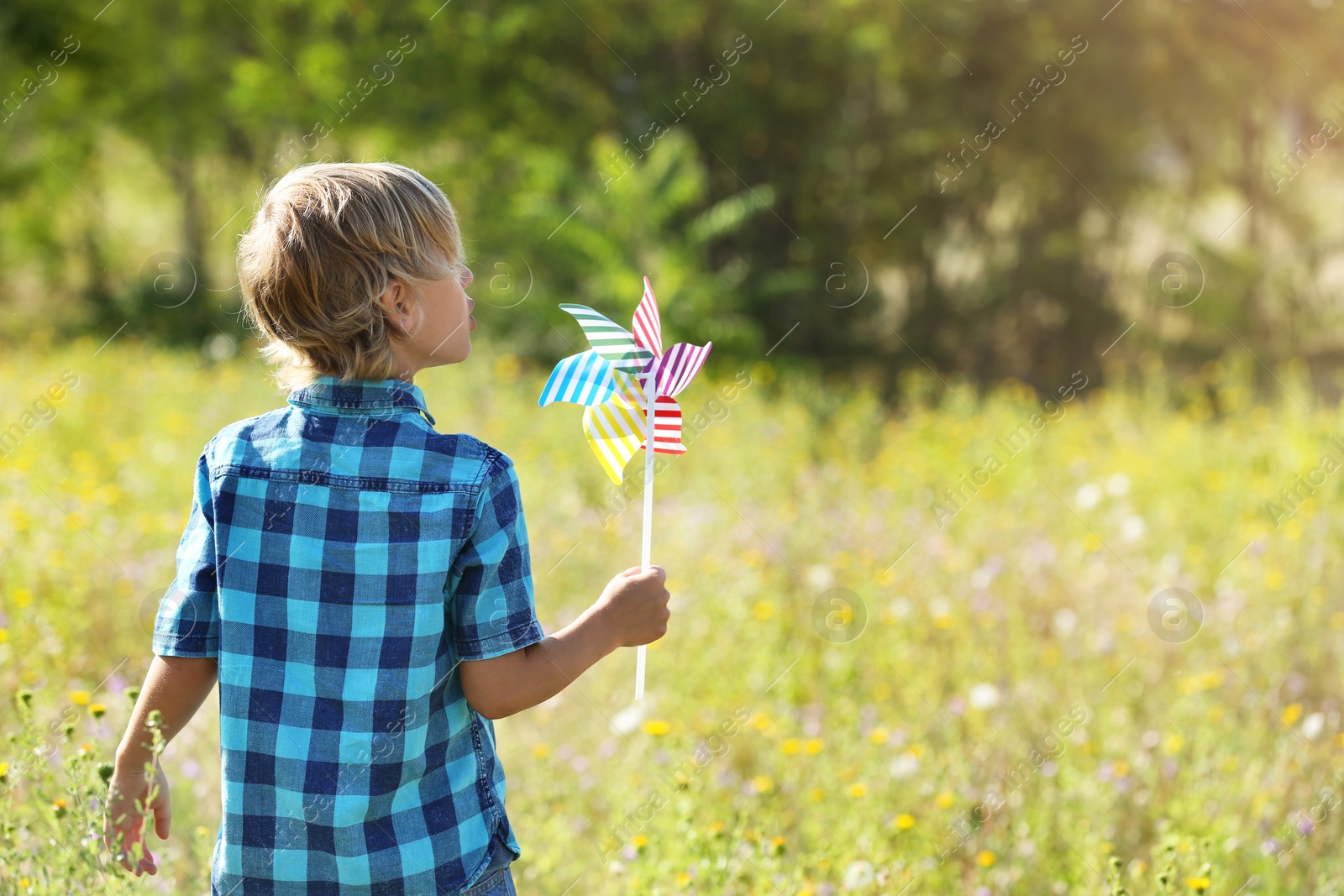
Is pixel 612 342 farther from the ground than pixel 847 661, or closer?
farther from the ground

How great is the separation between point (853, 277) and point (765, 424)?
17.0ft

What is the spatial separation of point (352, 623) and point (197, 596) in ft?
0.79

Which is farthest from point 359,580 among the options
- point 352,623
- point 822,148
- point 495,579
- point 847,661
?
point 822,148

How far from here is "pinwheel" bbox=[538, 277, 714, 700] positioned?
53.3 inches

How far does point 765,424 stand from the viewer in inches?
245

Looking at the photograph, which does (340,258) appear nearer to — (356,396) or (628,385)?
(356,396)

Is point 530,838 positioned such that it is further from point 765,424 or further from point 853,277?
point 853,277

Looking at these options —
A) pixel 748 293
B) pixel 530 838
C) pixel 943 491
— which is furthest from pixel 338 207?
pixel 748 293

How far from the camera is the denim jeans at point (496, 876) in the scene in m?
1.31

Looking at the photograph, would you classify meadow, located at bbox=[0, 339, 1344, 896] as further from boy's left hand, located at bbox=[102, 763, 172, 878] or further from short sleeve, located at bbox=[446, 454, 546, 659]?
short sleeve, located at bbox=[446, 454, 546, 659]

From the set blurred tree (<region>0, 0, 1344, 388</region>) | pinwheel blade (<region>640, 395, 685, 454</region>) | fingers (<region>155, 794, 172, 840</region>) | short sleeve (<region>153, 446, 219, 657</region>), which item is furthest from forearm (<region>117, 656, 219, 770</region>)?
blurred tree (<region>0, 0, 1344, 388</region>)

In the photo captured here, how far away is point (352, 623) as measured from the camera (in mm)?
1228

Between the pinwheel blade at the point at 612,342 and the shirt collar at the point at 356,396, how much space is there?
233 millimetres

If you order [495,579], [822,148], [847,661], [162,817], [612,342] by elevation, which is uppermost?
[822,148]
